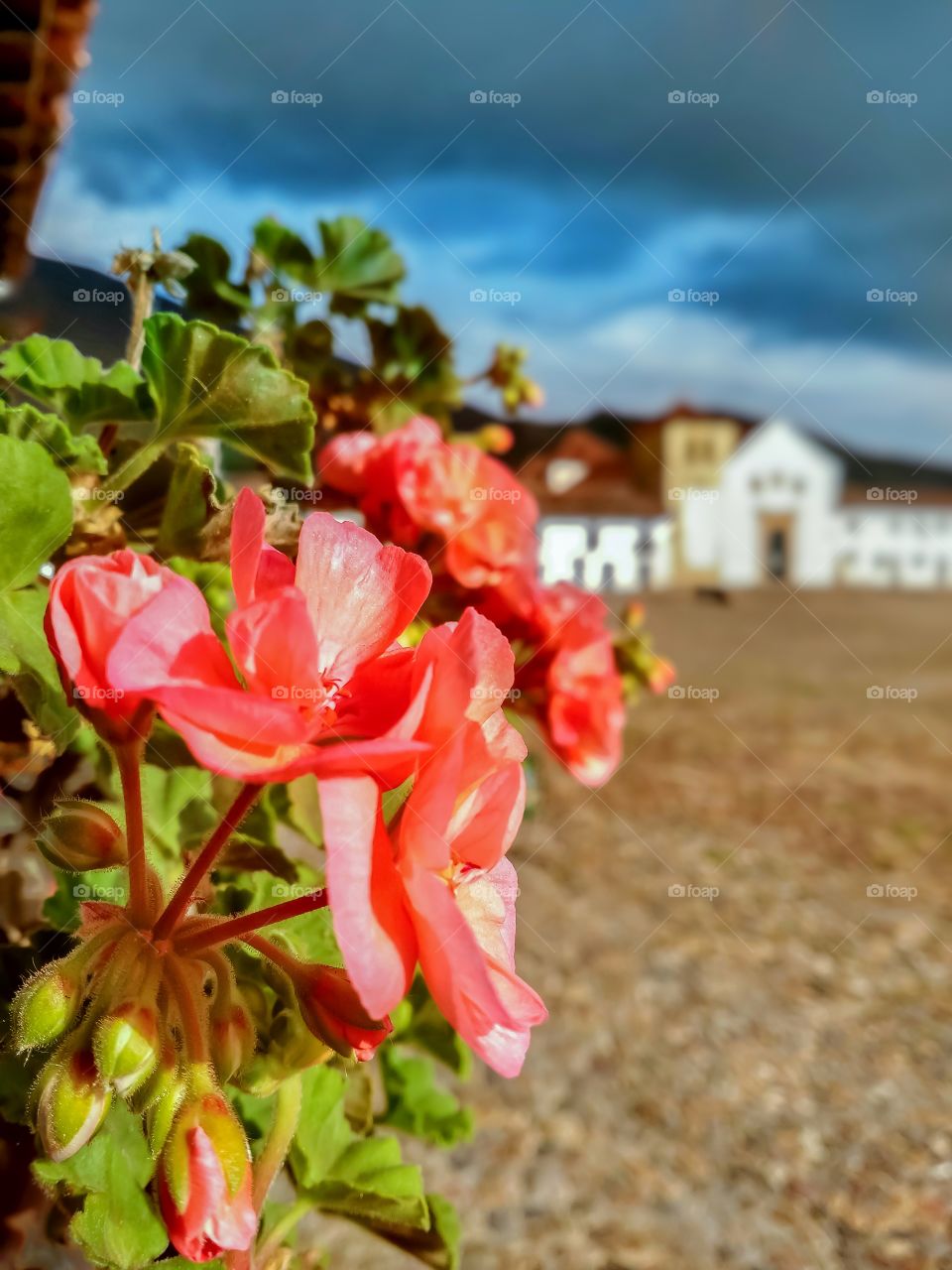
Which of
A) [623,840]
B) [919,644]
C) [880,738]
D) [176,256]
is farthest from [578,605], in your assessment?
[919,644]

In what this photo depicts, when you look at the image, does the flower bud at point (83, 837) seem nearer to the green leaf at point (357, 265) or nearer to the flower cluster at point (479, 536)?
the flower cluster at point (479, 536)

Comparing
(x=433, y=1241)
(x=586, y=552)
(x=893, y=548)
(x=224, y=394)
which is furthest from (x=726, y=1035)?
(x=893, y=548)

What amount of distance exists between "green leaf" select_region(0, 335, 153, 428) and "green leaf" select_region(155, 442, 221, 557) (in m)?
0.05

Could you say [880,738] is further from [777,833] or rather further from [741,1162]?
[741,1162]

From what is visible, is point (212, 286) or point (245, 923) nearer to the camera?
point (245, 923)

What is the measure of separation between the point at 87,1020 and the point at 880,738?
3.63 meters

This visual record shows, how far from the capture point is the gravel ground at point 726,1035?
1277 millimetres

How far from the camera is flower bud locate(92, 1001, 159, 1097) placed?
0.92 feet

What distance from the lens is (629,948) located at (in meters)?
1.94

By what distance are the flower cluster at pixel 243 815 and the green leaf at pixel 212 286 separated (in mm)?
377

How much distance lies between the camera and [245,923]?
0.30 metres

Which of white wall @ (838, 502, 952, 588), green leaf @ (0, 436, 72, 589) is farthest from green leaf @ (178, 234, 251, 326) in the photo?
white wall @ (838, 502, 952, 588)

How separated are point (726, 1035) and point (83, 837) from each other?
1524mm

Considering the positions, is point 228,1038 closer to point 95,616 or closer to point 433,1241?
point 95,616
